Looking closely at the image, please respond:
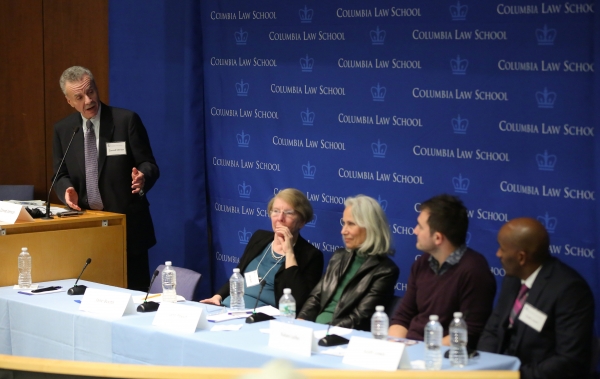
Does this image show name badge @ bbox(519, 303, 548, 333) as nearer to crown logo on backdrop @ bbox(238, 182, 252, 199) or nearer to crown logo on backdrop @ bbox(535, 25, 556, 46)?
crown logo on backdrop @ bbox(535, 25, 556, 46)

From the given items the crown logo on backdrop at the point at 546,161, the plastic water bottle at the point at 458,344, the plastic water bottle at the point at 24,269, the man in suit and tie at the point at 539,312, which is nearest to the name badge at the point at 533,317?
the man in suit and tie at the point at 539,312

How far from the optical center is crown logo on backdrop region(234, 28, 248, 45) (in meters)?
5.86

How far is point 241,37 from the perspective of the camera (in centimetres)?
589

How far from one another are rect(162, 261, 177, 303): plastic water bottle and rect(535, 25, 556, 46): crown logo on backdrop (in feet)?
7.59

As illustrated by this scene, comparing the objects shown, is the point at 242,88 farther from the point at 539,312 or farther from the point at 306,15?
the point at 539,312

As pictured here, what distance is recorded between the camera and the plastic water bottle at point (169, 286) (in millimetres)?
4256

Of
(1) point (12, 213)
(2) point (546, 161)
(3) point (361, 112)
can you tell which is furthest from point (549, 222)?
(1) point (12, 213)

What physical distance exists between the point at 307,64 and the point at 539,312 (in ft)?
8.85

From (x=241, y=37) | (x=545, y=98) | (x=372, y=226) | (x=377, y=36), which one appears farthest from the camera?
(x=241, y=37)

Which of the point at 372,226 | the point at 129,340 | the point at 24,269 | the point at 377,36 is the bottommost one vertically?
the point at 129,340

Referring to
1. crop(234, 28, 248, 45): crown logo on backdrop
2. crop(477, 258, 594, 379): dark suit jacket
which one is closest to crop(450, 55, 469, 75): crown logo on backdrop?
crop(477, 258, 594, 379): dark suit jacket

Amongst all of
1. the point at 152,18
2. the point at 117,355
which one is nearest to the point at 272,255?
the point at 117,355

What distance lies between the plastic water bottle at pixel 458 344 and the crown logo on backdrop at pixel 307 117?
261cm

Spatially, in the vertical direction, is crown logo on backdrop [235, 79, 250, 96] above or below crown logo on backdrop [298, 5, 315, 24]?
below
